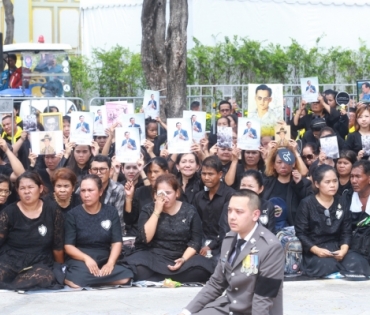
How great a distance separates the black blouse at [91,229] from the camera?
9.45 meters

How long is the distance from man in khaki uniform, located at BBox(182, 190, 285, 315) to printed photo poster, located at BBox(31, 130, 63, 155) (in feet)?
15.6

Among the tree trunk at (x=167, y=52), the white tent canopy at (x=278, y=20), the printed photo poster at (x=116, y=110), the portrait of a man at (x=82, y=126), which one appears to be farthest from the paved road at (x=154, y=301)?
the white tent canopy at (x=278, y=20)

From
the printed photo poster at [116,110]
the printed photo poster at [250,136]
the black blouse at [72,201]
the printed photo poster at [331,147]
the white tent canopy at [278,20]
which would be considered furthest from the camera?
the white tent canopy at [278,20]

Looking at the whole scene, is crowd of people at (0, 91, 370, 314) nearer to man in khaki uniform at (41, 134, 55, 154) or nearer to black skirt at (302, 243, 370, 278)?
black skirt at (302, 243, 370, 278)

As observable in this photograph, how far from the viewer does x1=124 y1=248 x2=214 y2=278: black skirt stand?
9.57 meters

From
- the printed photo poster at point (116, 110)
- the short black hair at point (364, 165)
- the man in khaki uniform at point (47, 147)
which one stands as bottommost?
the short black hair at point (364, 165)

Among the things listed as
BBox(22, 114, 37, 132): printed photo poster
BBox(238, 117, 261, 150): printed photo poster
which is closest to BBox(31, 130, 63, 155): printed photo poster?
BBox(22, 114, 37, 132): printed photo poster

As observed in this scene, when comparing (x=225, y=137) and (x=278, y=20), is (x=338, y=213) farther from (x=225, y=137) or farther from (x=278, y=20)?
(x=278, y=20)

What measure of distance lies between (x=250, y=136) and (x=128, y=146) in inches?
59.1

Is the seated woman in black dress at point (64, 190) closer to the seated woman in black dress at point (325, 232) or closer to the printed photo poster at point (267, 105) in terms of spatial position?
the seated woman in black dress at point (325, 232)

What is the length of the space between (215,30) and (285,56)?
1.90 meters

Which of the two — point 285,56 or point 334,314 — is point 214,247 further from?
point 285,56

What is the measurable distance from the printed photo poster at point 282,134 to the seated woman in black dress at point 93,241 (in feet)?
8.42

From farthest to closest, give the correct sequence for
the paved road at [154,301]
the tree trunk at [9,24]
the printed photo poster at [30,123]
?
the tree trunk at [9,24] → the printed photo poster at [30,123] → the paved road at [154,301]
